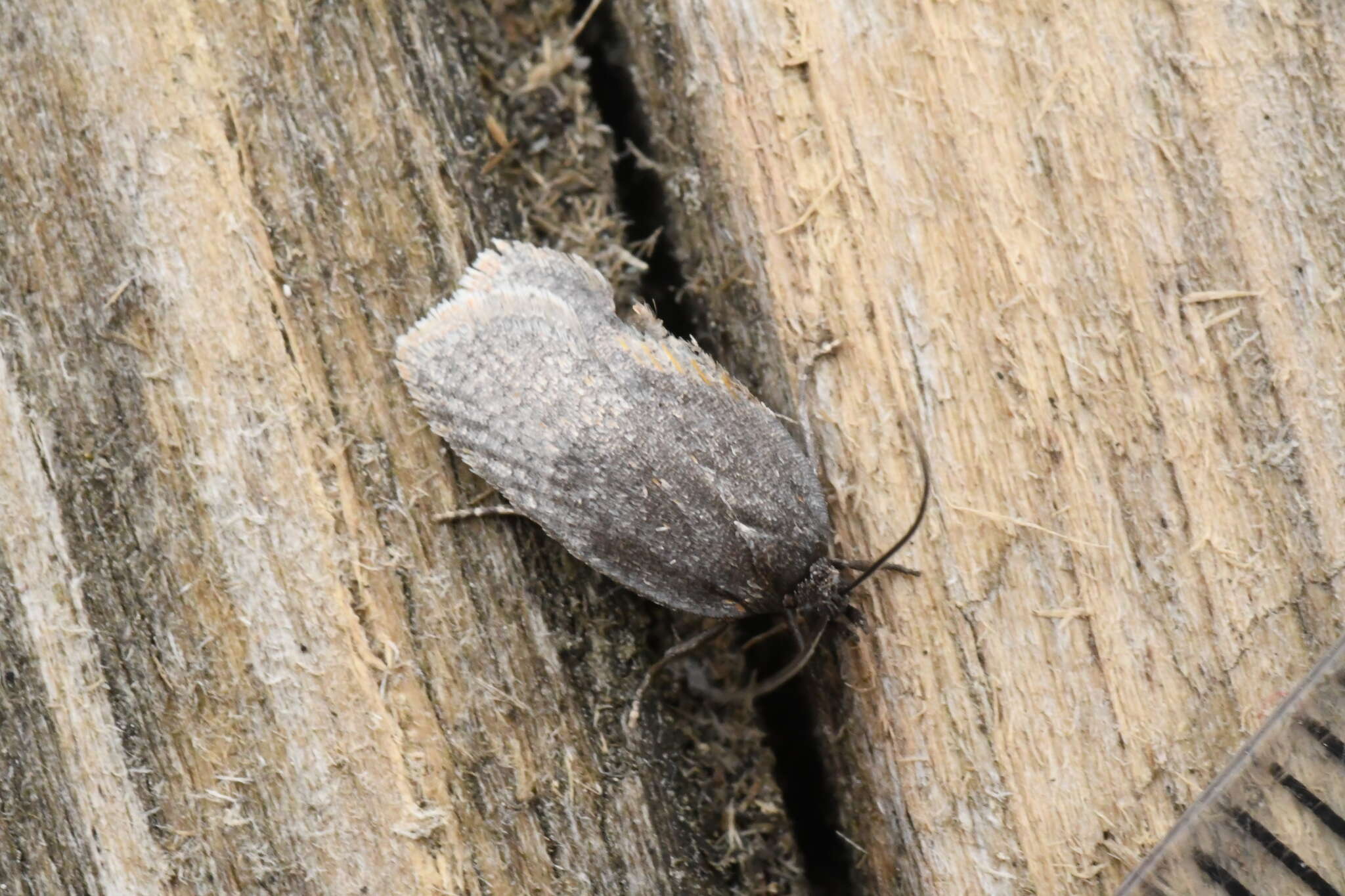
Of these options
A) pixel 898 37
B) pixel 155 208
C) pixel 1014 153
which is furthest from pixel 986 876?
pixel 155 208

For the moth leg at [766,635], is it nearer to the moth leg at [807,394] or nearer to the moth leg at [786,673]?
the moth leg at [786,673]

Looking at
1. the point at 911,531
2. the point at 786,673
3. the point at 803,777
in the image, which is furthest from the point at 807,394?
the point at 803,777

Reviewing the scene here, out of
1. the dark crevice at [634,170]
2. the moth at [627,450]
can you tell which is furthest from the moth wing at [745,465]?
the dark crevice at [634,170]

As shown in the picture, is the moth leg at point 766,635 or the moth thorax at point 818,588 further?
the moth leg at point 766,635

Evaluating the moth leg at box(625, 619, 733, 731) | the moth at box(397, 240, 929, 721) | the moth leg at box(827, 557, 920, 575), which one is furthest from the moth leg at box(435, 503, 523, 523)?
the moth leg at box(827, 557, 920, 575)

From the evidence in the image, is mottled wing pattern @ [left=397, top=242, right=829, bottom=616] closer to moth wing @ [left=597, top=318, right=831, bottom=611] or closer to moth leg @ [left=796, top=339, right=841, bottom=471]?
moth wing @ [left=597, top=318, right=831, bottom=611]

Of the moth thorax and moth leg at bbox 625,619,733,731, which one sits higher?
the moth thorax

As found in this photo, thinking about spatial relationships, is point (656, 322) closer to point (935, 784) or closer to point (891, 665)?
point (891, 665)
